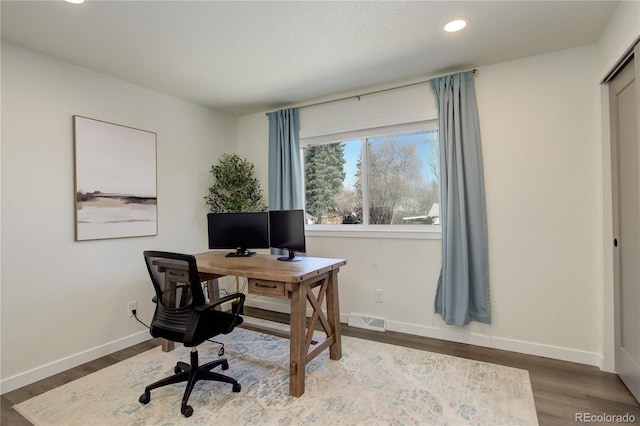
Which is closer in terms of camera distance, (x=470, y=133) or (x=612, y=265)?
(x=612, y=265)

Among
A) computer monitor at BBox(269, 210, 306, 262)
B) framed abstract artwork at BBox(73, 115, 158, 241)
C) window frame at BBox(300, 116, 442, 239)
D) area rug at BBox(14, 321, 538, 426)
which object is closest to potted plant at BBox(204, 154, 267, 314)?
window frame at BBox(300, 116, 442, 239)

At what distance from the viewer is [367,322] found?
347 centimetres

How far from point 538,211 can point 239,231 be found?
2.71 meters

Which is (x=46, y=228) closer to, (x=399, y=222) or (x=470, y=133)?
(x=399, y=222)

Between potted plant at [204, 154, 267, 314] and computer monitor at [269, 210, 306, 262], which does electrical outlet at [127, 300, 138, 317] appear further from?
computer monitor at [269, 210, 306, 262]

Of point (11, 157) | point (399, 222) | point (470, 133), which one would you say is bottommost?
point (399, 222)

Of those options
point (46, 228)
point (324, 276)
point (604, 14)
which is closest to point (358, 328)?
point (324, 276)

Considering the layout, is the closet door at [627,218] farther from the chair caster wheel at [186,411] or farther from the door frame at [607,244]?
the chair caster wheel at [186,411]

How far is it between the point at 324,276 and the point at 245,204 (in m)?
1.79

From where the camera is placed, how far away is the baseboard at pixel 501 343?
2602 millimetres

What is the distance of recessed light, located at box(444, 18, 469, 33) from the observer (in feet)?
7.32

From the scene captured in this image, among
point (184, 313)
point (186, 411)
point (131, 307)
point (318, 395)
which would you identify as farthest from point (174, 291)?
point (131, 307)

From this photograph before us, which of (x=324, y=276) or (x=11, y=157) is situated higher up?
(x=11, y=157)

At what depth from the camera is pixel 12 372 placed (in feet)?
7.80
